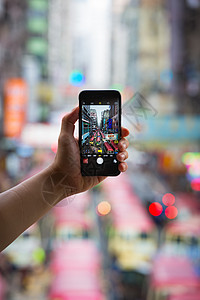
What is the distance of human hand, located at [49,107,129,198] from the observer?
512 millimetres

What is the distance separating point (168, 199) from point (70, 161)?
12.0 feet

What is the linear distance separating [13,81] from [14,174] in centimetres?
288

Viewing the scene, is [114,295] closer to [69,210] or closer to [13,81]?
[69,210]

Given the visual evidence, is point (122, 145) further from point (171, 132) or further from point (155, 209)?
point (155, 209)

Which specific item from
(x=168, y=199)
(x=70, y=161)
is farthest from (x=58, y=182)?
(x=168, y=199)

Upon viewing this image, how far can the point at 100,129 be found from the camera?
20.8 inches

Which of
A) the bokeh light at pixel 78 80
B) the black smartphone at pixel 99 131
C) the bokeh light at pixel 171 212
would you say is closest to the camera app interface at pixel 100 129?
the black smartphone at pixel 99 131

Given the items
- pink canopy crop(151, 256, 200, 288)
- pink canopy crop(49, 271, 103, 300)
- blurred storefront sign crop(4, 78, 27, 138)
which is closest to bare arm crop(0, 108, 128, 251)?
pink canopy crop(49, 271, 103, 300)

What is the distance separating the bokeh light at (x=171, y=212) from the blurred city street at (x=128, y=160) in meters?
0.01

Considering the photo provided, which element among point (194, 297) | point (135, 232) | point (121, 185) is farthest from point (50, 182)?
point (121, 185)

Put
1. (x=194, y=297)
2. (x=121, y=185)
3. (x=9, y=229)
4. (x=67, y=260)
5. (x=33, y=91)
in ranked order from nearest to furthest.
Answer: (x=9, y=229) → (x=194, y=297) → (x=67, y=260) → (x=33, y=91) → (x=121, y=185)

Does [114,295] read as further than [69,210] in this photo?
No

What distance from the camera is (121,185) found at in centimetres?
567

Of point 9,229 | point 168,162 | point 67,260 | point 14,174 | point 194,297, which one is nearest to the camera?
point 9,229
